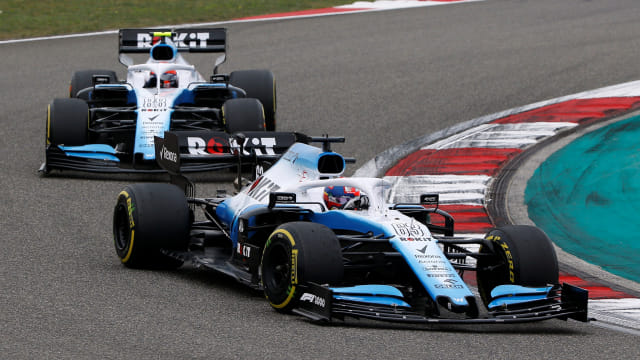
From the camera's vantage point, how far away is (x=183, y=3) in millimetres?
29547

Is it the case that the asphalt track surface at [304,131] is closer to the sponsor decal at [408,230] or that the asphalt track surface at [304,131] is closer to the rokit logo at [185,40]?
the sponsor decal at [408,230]

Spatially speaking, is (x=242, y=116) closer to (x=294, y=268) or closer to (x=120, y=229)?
(x=120, y=229)

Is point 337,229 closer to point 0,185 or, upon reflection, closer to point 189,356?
point 189,356

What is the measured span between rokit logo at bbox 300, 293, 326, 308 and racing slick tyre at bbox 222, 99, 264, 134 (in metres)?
6.62

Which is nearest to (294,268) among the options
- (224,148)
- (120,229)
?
(120,229)

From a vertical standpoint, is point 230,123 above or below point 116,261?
above

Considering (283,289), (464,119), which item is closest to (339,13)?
(464,119)

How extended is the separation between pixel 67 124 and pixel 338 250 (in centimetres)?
729

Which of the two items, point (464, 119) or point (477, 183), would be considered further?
point (464, 119)

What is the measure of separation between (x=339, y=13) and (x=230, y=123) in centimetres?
1400

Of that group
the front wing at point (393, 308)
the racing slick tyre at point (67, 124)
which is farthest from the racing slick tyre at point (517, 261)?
the racing slick tyre at point (67, 124)

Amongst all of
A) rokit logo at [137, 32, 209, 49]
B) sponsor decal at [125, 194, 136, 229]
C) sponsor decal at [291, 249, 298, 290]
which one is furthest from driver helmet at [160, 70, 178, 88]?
sponsor decal at [291, 249, 298, 290]

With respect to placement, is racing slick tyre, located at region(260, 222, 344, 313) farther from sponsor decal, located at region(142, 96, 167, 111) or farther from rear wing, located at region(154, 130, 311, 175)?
sponsor decal, located at region(142, 96, 167, 111)

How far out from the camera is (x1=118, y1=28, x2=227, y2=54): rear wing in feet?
56.5
